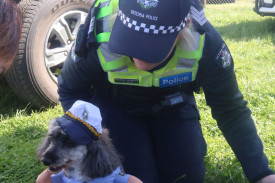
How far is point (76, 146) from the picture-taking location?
1781 mm

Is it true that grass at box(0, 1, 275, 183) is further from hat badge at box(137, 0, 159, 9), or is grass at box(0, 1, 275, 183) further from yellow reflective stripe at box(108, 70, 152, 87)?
hat badge at box(137, 0, 159, 9)

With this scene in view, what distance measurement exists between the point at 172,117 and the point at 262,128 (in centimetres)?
108

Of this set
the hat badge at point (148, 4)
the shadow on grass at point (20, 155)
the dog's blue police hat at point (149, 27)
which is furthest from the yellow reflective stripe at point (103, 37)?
the shadow on grass at point (20, 155)

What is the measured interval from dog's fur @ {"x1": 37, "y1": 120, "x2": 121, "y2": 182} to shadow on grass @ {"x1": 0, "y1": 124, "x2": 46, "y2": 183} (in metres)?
0.94

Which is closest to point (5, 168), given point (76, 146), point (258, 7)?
point (76, 146)

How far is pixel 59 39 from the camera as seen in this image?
12.0 ft

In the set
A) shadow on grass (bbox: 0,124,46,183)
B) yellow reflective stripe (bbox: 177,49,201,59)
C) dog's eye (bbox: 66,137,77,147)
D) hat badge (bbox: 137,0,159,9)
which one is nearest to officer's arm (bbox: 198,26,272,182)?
yellow reflective stripe (bbox: 177,49,201,59)

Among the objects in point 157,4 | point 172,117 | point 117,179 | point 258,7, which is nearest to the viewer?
point 157,4

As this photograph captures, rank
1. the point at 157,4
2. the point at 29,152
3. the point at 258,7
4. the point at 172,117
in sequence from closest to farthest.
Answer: the point at 157,4, the point at 172,117, the point at 29,152, the point at 258,7

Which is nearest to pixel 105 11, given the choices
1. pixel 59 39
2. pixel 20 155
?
pixel 20 155

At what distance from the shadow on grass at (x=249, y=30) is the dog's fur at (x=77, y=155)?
5076 mm

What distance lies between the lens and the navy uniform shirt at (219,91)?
2156mm

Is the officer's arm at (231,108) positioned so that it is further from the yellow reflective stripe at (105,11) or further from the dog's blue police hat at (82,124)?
the dog's blue police hat at (82,124)

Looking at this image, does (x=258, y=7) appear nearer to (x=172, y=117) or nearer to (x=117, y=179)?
(x=172, y=117)
